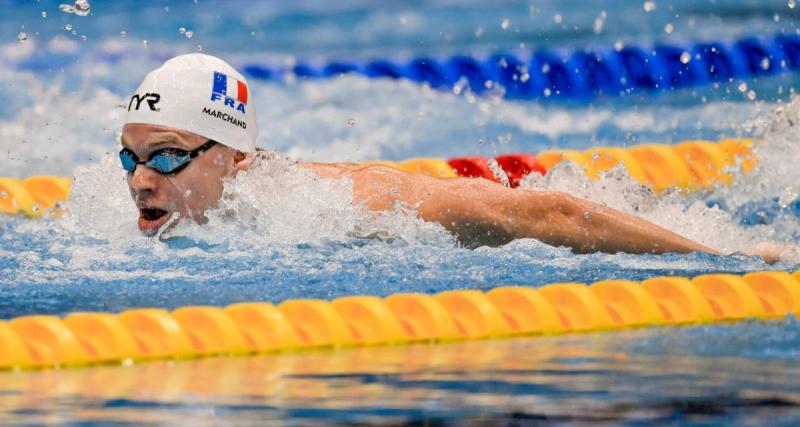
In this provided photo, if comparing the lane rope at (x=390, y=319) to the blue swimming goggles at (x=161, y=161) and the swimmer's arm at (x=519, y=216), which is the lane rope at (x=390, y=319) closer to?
the swimmer's arm at (x=519, y=216)

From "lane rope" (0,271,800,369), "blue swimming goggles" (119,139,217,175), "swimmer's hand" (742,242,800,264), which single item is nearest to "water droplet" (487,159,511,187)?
"swimmer's hand" (742,242,800,264)

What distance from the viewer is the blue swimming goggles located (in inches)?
176

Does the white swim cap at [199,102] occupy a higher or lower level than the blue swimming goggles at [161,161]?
higher

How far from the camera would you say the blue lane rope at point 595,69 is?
341 inches

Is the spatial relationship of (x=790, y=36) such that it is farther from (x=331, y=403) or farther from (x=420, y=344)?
(x=331, y=403)

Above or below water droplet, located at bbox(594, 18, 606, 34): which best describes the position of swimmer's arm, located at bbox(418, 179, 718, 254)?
below

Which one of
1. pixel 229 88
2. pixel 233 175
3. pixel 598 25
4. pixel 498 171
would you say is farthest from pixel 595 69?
pixel 233 175

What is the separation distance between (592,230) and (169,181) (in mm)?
1277

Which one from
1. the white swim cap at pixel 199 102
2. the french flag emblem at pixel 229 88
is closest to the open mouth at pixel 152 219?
the white swim cap at pixel 199 102

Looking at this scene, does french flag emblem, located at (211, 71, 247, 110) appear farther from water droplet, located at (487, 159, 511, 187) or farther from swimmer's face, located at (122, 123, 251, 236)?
water droplet, located at (487, 159, 511, 187)

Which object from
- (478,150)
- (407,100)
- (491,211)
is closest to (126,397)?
(491,211)

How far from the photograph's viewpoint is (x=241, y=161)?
4723 millimetres

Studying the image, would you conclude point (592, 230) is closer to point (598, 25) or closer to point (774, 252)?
point (774, 252)

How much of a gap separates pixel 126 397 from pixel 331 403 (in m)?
0.39
